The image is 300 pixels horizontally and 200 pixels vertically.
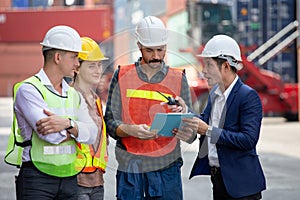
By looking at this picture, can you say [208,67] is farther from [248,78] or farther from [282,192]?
[248,78]

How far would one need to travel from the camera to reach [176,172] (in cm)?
424

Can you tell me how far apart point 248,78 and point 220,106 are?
59.0 feet

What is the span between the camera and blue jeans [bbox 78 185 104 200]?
4570 mm

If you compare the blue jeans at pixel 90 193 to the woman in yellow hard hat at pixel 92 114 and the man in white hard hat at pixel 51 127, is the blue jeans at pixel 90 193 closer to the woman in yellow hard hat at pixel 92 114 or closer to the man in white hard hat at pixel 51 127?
the woman in yellow hard hat at pixel 92 114

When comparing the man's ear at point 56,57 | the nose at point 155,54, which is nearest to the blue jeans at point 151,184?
the nose at point 155,54

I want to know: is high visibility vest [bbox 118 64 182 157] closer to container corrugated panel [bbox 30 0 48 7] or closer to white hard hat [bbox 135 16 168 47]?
white hard hat [bbox 135 16 168 47]

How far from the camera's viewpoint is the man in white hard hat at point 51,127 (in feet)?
12.2

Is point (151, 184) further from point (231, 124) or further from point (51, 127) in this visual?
point (51, 127)

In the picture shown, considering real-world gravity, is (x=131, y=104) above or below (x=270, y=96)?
above

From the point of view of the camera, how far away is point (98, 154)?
452 cm

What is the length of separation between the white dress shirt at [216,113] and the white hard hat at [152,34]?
566 millimetres

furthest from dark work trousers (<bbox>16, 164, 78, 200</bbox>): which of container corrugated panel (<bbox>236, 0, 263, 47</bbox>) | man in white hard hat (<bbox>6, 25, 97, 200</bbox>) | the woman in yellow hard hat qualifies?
container corrugated panel (<bbox>236, 0, 263, 47</bbox>)

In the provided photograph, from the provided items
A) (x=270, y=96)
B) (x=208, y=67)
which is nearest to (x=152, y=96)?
(x=208, y=67)

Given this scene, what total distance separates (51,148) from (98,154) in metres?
0.80
